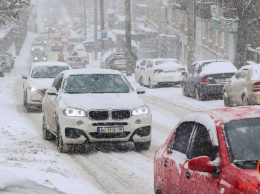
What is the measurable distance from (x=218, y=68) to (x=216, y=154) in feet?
67.6

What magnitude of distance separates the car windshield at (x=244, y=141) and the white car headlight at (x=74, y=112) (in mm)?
7345

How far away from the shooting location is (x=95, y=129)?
13.8 m

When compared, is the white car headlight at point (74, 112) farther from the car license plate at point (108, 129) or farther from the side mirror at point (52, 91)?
the side mirror at point (52, 91)

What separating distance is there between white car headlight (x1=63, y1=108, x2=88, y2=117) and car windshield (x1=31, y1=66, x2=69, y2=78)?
1107 cm

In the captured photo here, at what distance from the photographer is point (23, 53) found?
95.9 m

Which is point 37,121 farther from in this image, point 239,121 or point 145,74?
point 145,74

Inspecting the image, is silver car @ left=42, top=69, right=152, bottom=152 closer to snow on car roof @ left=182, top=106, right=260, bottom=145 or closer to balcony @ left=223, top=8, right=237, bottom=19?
snow on car roof @ left=182, top=106, right=260, bottom=145

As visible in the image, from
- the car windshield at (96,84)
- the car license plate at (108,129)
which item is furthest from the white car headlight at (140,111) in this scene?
the car windshield at (96,84)

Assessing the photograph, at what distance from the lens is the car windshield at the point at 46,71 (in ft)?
82.1

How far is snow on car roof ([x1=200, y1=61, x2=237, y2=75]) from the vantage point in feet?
87.4

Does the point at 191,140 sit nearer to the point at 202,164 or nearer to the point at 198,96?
the point at 202,164

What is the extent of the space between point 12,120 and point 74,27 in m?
127

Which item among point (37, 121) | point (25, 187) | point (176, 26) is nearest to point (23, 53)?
point (176, 26)

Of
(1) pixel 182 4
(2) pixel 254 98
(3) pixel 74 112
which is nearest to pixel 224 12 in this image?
(1) pixel 182 4
